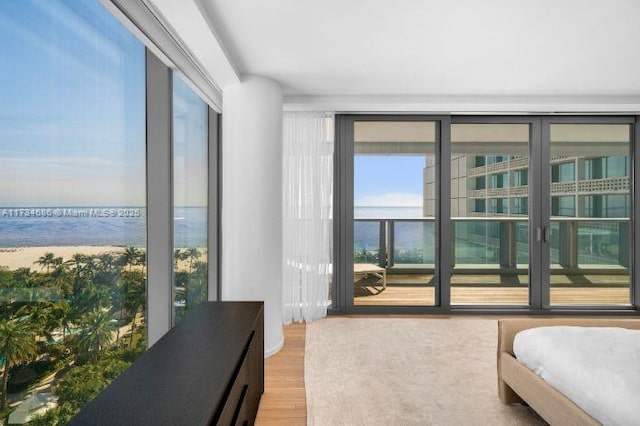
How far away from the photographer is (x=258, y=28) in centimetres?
245

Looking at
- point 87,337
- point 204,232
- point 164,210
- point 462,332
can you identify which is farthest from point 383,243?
point 87,337

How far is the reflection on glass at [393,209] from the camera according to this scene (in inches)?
176

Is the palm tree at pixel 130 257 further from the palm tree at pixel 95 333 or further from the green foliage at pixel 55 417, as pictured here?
the green foliage at pixel 55 417

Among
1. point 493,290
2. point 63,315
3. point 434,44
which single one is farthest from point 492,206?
point 63,315

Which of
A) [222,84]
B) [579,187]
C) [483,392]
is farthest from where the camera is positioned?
[579,187]

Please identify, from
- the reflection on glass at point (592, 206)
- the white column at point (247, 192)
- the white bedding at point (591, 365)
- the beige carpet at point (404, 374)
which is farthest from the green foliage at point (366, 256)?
the white bedding at point (591, 365)

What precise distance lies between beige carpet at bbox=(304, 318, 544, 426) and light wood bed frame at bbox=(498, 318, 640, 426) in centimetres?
20

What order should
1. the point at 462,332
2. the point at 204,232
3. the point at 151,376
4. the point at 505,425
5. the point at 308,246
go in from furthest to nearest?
the point at 308,246
the point at 462,332
the point at 204,232
the point at 505,425
the point at 151,376

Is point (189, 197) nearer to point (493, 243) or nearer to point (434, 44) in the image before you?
point (434, 44)

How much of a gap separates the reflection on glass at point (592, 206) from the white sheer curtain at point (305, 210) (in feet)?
8.90

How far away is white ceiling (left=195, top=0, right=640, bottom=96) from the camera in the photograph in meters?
2.21

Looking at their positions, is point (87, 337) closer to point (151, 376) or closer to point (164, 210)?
point (151, 376)

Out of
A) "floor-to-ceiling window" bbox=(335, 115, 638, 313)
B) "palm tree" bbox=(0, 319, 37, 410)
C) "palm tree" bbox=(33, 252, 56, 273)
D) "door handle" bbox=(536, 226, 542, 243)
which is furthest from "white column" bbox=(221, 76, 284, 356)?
"door handle" bbox=(536, 226, 542, 243)

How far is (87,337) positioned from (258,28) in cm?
201
